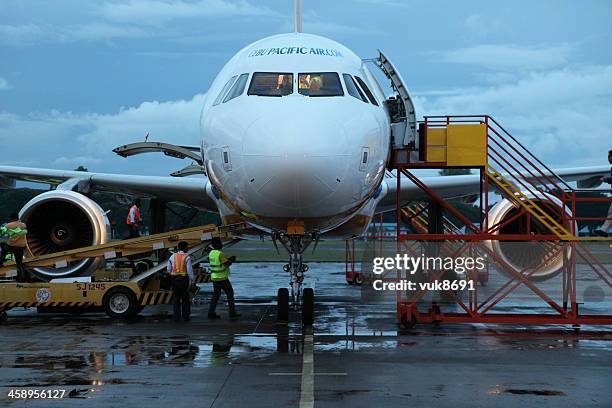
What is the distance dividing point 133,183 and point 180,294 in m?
4.15

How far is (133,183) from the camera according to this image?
18.8m

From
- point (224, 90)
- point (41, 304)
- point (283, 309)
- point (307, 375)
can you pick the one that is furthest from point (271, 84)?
point (41, 304)

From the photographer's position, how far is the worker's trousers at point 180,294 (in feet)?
50.4

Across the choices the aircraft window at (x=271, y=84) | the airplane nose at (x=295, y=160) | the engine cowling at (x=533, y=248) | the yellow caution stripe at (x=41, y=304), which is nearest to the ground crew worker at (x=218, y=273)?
the yellow caution stripe at (x=41, y=304)

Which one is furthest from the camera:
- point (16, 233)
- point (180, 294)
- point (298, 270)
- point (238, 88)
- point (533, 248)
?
point (533, 248)

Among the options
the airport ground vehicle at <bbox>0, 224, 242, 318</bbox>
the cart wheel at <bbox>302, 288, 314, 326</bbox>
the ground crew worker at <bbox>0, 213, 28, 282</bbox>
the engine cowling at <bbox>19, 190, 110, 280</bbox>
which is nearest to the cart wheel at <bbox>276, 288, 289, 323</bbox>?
the cart wheel at <bbox>302, 288, 314, 326</bbox>

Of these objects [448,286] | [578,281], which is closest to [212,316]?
[448,286]

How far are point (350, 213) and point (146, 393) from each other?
5409mm

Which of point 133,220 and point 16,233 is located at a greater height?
point 133,220

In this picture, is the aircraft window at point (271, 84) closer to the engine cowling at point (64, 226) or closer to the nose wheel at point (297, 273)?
the nose wheel at point (297, 273)

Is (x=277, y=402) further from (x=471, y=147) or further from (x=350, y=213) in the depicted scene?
(x=471, y=147)

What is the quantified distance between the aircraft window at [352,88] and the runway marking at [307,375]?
140 inches

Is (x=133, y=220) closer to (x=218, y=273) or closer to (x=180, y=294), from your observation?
(x=218, y=273)

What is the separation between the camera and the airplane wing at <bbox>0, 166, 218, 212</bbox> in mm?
18203
